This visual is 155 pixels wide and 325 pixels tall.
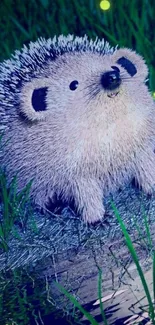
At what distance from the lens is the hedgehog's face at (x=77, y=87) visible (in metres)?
1.18

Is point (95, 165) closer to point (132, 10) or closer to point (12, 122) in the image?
point (12, 122)

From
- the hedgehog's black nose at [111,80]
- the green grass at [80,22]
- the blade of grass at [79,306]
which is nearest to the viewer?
the blade of grass at [79,306]

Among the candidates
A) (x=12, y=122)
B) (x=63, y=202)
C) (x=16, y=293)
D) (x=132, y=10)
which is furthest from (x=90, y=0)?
(x=16, y=293)

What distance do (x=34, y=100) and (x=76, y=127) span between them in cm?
10

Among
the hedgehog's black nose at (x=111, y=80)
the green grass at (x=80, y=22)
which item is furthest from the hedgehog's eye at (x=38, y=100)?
the green grass at (x=80, y=22)

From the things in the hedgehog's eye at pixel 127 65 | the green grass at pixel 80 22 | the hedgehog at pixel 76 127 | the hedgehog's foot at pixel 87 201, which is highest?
the green grass at pixel 80 22

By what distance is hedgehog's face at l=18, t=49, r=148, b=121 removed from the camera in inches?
46.6

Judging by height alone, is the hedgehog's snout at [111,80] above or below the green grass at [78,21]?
below

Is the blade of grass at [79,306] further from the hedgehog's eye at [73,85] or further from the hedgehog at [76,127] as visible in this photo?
the hedgehog's eye at [73,85]

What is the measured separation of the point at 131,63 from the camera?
1296mm

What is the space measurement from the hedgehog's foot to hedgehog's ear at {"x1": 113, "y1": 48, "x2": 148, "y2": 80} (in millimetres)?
259

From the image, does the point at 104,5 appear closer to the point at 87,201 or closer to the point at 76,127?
the point at 76,127

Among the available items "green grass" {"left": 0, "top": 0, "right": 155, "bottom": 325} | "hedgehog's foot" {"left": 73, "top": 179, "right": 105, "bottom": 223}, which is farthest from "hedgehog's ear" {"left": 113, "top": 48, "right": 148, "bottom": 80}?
"hedgehog's foot" {"left": 73, "top": 179, "right": 105, "bottom": 223}

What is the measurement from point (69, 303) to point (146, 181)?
33 cm
